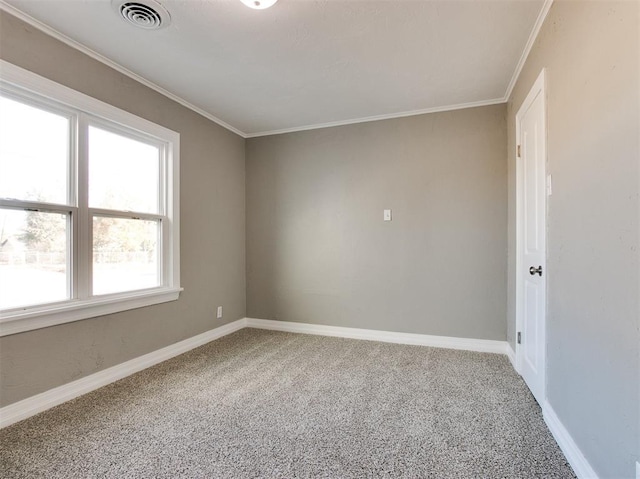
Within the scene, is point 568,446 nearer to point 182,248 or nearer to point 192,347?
point 192,347

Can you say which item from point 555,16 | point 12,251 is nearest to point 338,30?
point 555,16

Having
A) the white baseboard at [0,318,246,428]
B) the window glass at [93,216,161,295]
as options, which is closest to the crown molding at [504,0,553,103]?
the window glass at [93,216,161,295]

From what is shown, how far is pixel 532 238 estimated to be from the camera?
2.20m

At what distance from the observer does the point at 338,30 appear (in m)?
2.00

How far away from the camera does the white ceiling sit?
1.82 metres

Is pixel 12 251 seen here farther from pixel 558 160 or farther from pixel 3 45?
pixel 558 160

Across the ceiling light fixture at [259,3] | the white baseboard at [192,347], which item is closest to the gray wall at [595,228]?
the white baseboard at [192,347]

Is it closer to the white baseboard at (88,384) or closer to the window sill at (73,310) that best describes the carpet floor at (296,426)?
the white baseboard at (88,384)

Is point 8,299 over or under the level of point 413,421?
over

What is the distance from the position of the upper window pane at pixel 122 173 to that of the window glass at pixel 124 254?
0.47ft

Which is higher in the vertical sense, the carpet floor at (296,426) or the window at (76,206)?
the window at (76,206)

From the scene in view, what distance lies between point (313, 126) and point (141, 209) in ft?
6.71

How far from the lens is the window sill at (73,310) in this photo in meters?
1.85

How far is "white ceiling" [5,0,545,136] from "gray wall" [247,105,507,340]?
46cm
